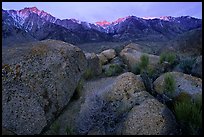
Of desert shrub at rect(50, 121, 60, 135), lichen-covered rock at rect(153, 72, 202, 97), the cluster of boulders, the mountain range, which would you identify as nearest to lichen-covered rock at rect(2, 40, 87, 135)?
the cluster of boulders

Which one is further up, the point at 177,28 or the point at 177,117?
the point at 177,117

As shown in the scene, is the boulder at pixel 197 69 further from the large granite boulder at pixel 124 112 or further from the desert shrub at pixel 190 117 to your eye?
the desert shrub at pixel 190 117

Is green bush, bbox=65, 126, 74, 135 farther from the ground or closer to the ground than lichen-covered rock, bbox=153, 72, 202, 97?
closer to the ground

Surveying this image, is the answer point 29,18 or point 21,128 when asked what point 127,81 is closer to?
point 21,128

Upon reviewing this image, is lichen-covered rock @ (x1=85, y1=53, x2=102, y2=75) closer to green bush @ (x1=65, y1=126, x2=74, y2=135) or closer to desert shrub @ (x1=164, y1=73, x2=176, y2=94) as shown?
desert shrub @ (x1=164, y1=73, x2=176, y2=94)

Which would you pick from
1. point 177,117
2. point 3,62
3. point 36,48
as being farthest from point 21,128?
point 177,117

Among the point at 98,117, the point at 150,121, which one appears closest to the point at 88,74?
the point at 98,117
